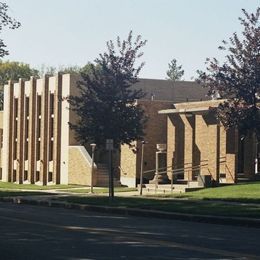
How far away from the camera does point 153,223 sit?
19.6 metres

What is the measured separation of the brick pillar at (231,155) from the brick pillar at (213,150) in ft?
2.62

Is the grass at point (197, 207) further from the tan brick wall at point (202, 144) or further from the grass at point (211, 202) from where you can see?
the tan brick wall at point (202, 144)

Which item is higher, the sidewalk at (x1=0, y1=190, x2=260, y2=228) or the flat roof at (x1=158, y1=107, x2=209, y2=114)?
the flat roof at (x1=158, y1=107, x2=209, y2=114)

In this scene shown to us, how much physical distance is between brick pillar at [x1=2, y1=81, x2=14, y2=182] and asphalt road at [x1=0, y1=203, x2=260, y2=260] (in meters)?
38.3

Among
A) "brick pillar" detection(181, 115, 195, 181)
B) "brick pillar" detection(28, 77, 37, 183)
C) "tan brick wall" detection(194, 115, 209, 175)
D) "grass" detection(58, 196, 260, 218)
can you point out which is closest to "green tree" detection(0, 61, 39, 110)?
"brick pillar" detection(28, 77, 37, 183)

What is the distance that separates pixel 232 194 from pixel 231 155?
24.6 ft

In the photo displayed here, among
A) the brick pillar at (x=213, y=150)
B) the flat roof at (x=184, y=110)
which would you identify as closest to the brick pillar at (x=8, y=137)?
the flat roof at (x=184, y=110)

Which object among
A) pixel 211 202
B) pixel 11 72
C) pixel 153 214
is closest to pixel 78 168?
pixel 211 202

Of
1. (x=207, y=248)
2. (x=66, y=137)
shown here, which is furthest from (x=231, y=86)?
(x=66, y=137)

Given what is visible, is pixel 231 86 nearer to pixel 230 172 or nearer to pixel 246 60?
pixel 246 60

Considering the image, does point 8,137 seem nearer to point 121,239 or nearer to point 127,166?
point 127,166

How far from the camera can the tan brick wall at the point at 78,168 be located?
4656cm

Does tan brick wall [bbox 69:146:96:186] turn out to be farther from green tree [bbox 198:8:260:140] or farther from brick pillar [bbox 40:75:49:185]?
green tree [bbox 198:8:260:140]

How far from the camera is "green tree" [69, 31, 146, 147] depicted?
29.3 m
